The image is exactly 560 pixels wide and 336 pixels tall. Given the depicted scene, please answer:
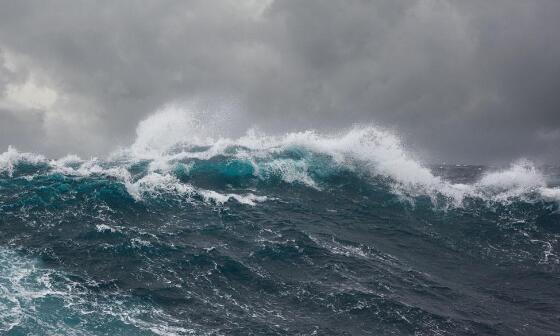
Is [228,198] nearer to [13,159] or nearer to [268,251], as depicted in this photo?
[268,251]

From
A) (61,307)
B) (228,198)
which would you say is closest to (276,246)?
(228,198)

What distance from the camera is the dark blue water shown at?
52312mm

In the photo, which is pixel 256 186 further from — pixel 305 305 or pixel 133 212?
pixel 305 305

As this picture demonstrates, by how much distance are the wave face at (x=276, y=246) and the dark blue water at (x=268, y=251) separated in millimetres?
256

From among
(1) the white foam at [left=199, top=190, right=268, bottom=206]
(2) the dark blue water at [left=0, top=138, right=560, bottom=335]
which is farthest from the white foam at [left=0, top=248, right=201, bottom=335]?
(1) the white foam at [left=199, top=190, right=268, bottom=206]

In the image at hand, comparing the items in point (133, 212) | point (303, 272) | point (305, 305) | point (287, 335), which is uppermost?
point (133, 212)

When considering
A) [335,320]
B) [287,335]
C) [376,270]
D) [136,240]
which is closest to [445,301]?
[376,270]

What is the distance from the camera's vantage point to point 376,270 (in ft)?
218

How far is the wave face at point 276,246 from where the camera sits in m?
52.6

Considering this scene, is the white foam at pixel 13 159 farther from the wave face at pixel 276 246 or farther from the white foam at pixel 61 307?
the white foam at pixel 61 307

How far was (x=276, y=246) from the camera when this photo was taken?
7144cm

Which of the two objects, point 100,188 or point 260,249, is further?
point 100,188

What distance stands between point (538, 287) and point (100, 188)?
248ft

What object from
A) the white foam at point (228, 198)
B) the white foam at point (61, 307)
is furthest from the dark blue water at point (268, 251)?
the white foam at point (228, 198)
